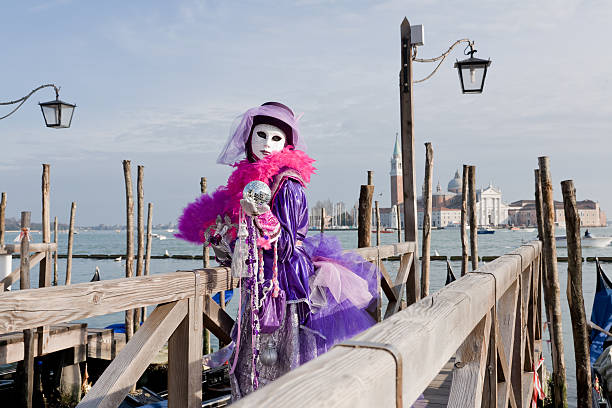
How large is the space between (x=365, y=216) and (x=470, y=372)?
4.84 metres

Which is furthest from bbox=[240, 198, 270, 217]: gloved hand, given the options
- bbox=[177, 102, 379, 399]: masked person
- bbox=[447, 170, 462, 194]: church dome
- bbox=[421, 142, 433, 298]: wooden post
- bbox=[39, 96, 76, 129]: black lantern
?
bbox=[447, 170, 462, 194]: church dome

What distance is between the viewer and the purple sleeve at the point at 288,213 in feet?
7.48

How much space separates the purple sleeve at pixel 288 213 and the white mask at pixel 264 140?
277 millimetres

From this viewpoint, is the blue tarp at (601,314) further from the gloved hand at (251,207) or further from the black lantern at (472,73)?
the gloved hand at (251,207)

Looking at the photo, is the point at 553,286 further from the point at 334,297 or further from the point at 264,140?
the point at 264,140

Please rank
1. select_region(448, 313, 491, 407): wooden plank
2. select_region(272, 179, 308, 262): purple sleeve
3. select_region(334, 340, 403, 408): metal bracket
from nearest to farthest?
select_region(334, 340, 403, 408): metal bracket < select_region(448, 313, 491, 407): wooden plank < select_region(272, 179, 308, 262): purple sleeve

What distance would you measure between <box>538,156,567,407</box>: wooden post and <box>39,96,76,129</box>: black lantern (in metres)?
5.01

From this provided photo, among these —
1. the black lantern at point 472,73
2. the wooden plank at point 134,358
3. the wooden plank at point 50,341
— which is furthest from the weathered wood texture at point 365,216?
the wooden plank at point 134,358

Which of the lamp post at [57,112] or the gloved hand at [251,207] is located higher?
the lamp post at [57,112]

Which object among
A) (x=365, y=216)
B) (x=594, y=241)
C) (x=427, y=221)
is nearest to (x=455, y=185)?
(x=594, y=241)

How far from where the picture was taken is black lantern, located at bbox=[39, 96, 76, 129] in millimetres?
5859

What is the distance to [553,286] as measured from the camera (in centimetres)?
597

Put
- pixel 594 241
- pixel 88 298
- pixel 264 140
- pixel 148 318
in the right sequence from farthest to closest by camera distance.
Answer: pixel 594 241
pixel 264 140
pixel 148 318
pixel 88 298

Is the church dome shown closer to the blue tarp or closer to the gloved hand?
the blue tarp
